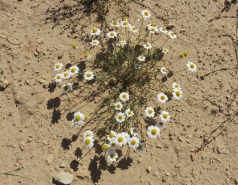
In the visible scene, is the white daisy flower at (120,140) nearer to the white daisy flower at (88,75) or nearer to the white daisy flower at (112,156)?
the white daisy flower at (112,156)

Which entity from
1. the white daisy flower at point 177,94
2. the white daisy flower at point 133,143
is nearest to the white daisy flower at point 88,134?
the white daisy flower at point 133,143

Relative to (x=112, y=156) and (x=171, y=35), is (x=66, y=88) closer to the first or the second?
(x=112, y=156)

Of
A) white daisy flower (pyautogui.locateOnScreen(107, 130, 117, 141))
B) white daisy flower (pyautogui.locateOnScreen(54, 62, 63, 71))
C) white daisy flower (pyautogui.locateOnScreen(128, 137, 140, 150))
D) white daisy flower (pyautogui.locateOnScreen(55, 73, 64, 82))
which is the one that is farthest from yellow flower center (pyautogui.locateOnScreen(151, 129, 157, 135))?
white daisy flower (pyautogui.locateOnScreen(54, 62, 63, 71))

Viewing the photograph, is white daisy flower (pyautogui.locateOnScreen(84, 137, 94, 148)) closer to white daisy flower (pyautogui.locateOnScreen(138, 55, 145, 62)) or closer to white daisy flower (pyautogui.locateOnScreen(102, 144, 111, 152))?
white daisy flower (pyautogui.locateOnScreen(102, 144, 111, 152))

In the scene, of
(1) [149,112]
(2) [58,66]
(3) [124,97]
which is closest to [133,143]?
(1) [149,112]

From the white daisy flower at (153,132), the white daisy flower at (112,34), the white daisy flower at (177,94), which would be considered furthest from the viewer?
the white daisy flower at (112,34)

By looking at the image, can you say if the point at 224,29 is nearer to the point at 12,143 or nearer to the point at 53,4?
the point at 53,4

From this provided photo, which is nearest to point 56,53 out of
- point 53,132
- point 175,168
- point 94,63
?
point 94,63
